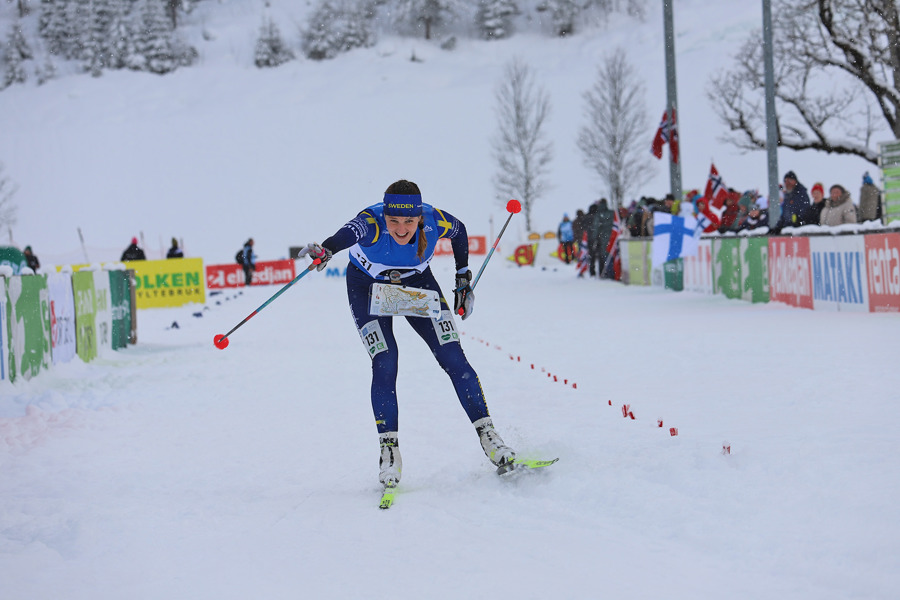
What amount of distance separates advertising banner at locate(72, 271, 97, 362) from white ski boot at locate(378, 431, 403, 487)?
760 centimetres

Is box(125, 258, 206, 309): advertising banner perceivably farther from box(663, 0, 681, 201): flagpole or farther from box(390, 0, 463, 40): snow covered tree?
box(390, 0, 463, 40): snow covered tree

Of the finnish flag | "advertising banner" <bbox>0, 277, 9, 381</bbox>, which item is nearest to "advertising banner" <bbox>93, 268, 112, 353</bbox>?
"advertising banner" <bbox>0, 277, 9, 381</bbox>

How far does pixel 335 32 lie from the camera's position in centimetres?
9506

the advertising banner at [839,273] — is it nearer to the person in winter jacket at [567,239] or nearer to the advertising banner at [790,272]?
the advertising banner at [790,272]

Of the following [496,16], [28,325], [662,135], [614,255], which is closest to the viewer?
[28,325]

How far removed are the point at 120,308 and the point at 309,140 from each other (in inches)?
2415

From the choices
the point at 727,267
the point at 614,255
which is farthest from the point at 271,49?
the point at 727,267

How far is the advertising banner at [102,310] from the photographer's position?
12617 mm

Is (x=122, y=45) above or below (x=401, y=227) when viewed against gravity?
above

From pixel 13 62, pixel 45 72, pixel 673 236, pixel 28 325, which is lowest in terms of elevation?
pixel 28 325

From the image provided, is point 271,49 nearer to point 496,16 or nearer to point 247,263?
point 496,16

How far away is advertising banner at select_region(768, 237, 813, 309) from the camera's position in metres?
13.9

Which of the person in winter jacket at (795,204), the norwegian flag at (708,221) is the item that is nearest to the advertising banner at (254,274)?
the norwegian flag at (708,221)

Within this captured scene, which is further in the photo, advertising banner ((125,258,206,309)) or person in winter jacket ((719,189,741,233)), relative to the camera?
advertising banner ((125,258,206,309))
